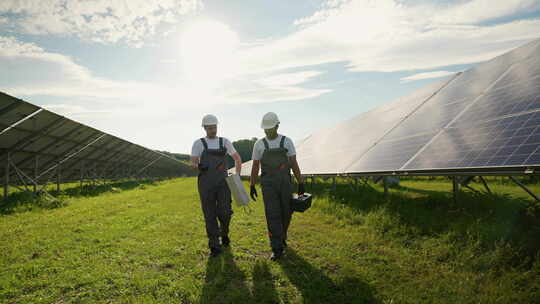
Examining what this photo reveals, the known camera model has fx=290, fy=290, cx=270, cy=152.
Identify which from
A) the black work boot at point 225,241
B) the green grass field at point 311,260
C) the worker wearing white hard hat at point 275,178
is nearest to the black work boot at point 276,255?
the worker wearing white hard hat at point 275,178

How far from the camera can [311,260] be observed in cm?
457

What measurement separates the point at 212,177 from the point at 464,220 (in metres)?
4.54

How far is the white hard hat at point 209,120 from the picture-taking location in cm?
546

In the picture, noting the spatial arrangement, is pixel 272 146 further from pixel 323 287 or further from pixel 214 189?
pixel 323 287

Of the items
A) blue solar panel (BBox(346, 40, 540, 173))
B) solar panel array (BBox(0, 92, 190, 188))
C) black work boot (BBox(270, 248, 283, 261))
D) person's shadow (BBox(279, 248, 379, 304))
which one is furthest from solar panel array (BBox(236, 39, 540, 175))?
solar panel array (BBox(0, 92, 190, 188))

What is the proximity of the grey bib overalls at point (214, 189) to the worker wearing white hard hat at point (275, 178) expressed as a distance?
73 cm

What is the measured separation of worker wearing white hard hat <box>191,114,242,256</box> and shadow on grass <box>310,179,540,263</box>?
3081 mm

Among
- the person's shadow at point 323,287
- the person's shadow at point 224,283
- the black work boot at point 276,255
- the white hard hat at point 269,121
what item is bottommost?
the person's shadow at point 224,283

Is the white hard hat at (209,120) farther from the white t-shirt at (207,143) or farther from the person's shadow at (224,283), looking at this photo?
the person's shadow at (224,283)

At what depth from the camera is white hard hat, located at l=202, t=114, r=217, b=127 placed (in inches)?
215

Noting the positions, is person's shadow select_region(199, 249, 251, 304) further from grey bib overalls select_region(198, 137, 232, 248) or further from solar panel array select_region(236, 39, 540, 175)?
solar panel array select_region(236, 39, 540, 175)

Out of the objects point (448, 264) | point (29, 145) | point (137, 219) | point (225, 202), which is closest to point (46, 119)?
point (29, 145)

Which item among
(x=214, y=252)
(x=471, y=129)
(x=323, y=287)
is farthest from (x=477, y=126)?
(x=214, y=252)

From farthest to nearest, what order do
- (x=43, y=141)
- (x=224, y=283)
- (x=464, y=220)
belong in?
(x=43, y=141), (x=464, y=220), (x=224, y=283)
